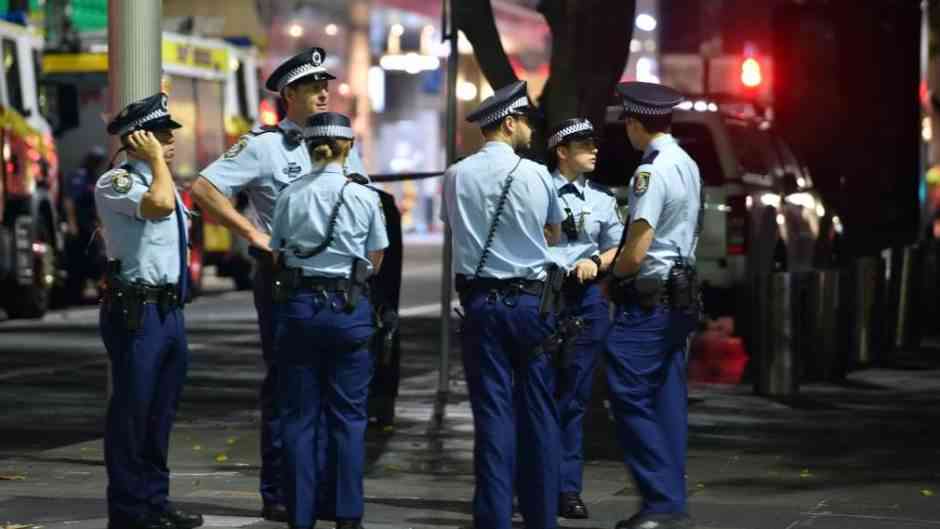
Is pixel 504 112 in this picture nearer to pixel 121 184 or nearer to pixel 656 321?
pixel 656 321

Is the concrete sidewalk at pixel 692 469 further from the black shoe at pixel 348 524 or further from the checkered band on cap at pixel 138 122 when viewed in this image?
the checkered band on cap at pixel 138 122

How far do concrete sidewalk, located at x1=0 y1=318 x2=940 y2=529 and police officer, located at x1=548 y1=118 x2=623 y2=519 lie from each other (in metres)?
0.34

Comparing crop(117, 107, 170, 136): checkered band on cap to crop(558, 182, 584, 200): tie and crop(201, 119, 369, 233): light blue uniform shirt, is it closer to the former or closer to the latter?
crop(201, 119, 369, 233): light blue uniform shirt

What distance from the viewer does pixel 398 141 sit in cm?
6819

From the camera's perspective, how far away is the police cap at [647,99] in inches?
374

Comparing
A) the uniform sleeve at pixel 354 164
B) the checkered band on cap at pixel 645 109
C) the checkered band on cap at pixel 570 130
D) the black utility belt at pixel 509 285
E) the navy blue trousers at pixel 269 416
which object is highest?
the checkered band on cap at pixel 645 109

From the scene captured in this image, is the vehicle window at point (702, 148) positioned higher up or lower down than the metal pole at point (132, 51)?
lower down

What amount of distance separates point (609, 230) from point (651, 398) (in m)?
1.12

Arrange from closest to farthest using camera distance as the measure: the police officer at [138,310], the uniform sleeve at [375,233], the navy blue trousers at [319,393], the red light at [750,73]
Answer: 1. the navy blue trousers at [319,393]
2. the uniform sleeve at [375,233]
3. the police officer at [138,310]
4. the red light at [750,73]

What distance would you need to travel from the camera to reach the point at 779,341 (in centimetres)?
1522

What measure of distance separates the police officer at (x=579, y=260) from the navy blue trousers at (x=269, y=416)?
47.2 inches

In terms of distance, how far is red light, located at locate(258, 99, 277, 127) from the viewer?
31647mm

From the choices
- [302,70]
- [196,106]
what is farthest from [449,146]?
[196,106]

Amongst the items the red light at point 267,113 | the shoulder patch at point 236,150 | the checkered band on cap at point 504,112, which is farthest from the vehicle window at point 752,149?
the red light at point 267,113
